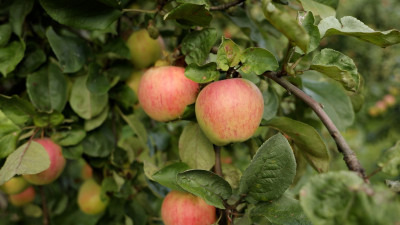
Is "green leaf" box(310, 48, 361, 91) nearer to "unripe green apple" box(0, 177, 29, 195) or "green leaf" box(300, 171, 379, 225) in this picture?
"green leaf" box(300, 171, 379, 225)

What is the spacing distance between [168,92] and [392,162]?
Result: 0.38 metres

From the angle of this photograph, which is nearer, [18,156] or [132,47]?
[18,156]

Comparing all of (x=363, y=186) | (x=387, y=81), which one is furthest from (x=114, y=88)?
(x=387, y=81)

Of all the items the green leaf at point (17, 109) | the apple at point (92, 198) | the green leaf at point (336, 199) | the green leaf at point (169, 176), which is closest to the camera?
the green leaf at point (336, 199)

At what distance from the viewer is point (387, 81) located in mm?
4020

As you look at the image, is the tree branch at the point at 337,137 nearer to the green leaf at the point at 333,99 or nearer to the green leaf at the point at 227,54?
the green leaf at the point at 227,54

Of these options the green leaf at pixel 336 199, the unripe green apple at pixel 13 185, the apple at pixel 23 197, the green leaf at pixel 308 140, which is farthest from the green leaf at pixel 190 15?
the apple at pixel 23 197

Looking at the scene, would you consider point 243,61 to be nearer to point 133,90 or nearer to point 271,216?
point 271,216

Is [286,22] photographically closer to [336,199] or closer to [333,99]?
[336,199]

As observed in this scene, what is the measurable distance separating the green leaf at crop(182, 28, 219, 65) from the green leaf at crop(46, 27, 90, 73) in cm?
29

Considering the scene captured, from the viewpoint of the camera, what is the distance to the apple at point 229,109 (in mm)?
608

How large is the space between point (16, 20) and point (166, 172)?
0.46 metres

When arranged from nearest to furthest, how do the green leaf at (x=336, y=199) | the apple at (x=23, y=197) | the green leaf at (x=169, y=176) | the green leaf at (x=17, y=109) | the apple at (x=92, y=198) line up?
the green leaf at (x=336, y=199) → the green leaf at (x=169, y=176) → the green leaf at (x=17, y=109) → the apple at (x=92, y=198) → the apple at (x=23, y=197)

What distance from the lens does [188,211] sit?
2.13 ft
